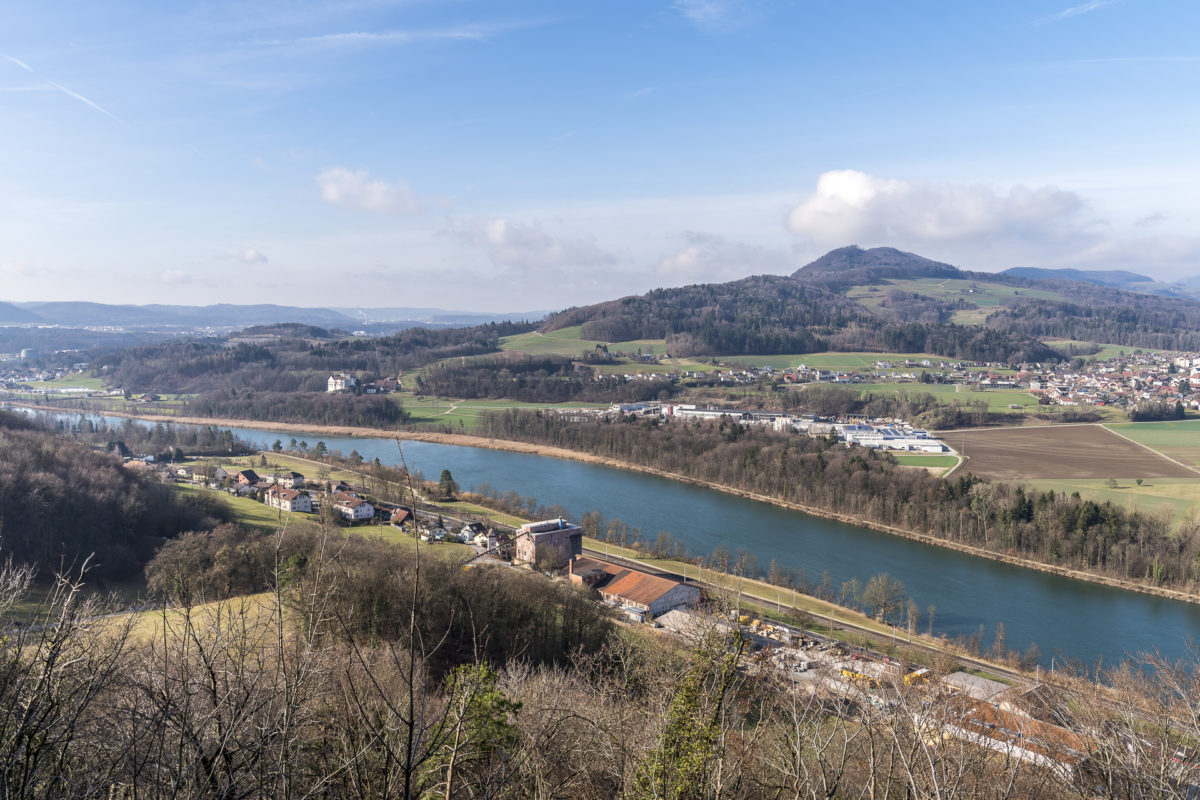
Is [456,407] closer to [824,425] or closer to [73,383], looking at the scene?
[824,425]

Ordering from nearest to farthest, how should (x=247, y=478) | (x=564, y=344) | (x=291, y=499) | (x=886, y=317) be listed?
(x=291, y=499), (x=247, y=478), (x=564, y=344), (x=886, y=317)

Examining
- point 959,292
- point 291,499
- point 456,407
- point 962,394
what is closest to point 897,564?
point 291,499

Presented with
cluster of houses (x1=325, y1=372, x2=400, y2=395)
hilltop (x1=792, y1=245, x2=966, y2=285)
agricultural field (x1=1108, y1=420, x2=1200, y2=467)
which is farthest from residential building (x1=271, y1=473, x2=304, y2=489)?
hilltop (x1=792, y1=245, x2=966, y2=285)

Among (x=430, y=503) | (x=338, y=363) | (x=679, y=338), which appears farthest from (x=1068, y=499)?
(x=338, y=363)

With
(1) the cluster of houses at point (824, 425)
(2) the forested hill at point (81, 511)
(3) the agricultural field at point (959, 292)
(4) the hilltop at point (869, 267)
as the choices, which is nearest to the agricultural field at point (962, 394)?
(1) the cluster of houses at point (824, 425)

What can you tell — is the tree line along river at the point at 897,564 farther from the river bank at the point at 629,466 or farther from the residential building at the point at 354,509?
the residential building at the point at 354,509

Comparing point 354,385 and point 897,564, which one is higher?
point 354,385

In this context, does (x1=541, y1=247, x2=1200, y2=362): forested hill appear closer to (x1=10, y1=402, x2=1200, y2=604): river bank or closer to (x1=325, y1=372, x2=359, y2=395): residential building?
(x1=325, y1=372, x2=359, y2=395): residential building
